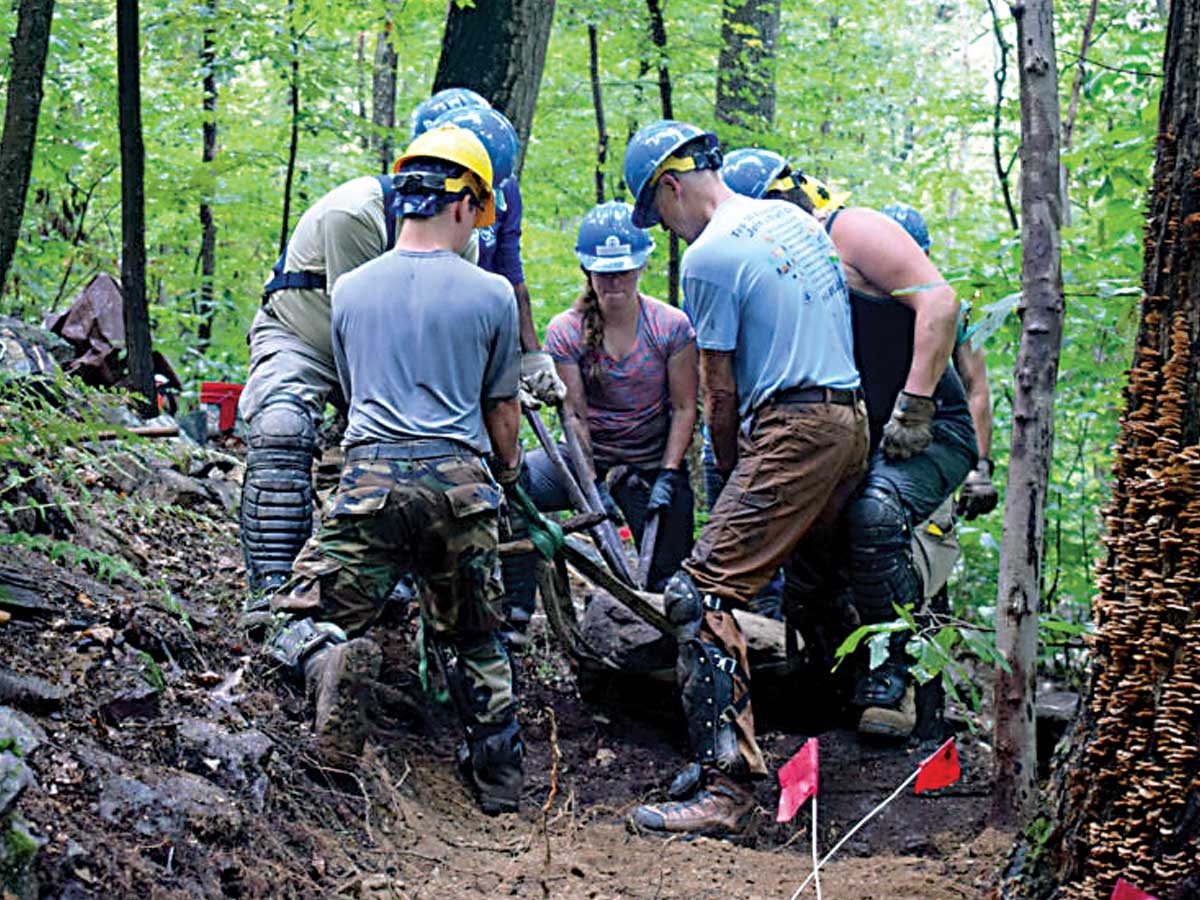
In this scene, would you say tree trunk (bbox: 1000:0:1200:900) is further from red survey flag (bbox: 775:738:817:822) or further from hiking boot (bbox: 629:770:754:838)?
hiking boot (bbox: 629:770:754:838)

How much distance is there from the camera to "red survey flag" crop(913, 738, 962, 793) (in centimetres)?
296

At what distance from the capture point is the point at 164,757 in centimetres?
313

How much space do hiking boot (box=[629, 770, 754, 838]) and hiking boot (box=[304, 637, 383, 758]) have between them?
3.45 ft

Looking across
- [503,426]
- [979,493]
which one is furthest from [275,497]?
[979,493]

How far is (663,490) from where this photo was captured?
6.03 metres

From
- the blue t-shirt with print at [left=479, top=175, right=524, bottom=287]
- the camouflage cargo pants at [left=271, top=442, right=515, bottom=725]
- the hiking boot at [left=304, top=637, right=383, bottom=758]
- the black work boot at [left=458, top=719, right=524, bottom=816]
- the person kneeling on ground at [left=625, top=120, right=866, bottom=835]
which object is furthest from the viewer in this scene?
the blue t-shirt with print at [left=479, top=175, right=524, bottom=287]

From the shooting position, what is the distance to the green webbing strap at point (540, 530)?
4.63m

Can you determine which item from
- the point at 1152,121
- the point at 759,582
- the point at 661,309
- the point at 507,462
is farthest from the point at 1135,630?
the point at 661,309

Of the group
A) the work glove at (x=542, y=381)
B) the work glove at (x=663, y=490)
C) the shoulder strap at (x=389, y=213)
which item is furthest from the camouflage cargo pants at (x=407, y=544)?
the work glove at (x=663, y=490)

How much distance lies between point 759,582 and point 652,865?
124 cm

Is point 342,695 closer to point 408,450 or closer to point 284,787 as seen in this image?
point 284,787

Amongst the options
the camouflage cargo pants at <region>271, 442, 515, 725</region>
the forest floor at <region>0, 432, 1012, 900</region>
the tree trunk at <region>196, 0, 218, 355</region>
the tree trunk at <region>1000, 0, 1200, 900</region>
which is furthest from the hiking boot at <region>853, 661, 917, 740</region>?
the tree trunk at <region>196, 0, 218, 355</region>

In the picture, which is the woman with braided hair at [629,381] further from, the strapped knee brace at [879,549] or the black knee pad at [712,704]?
the black knee pad at [712,704]

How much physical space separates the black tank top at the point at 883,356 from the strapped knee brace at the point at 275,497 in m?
2.41
